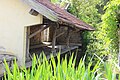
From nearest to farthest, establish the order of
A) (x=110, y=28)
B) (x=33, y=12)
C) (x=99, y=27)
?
(x=33, y=12), (x=110, y=28), (x=99, y=27)

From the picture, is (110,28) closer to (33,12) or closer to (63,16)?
(63,16)

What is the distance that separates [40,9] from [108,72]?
5130 mm

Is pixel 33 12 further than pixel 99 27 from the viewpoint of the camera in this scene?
No

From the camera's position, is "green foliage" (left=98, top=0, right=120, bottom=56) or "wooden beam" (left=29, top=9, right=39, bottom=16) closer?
"wooden beam" (left=29, top=9, right=39, bottom=16)

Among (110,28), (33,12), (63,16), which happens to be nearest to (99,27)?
(110,28)

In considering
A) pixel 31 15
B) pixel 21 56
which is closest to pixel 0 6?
pixel 31 15

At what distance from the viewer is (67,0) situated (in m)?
15.9

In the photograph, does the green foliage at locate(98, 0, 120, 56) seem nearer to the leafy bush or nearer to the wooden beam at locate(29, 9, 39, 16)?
the leafy bush

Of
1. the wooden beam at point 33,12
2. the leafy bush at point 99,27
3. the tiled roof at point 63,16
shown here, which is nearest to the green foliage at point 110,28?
the leafy bush at point 99,27

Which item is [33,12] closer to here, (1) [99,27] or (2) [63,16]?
(2) [63,16]

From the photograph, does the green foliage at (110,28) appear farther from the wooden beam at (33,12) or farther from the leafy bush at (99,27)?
the wooden beam at (33,12)

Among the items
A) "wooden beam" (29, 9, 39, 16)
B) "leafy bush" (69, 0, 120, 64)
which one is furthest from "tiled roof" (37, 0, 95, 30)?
"leafy bush" (69, 0, 120, 64)

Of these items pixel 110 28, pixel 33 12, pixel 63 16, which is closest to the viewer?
pixel 33 12

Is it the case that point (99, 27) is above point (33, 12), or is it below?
below
